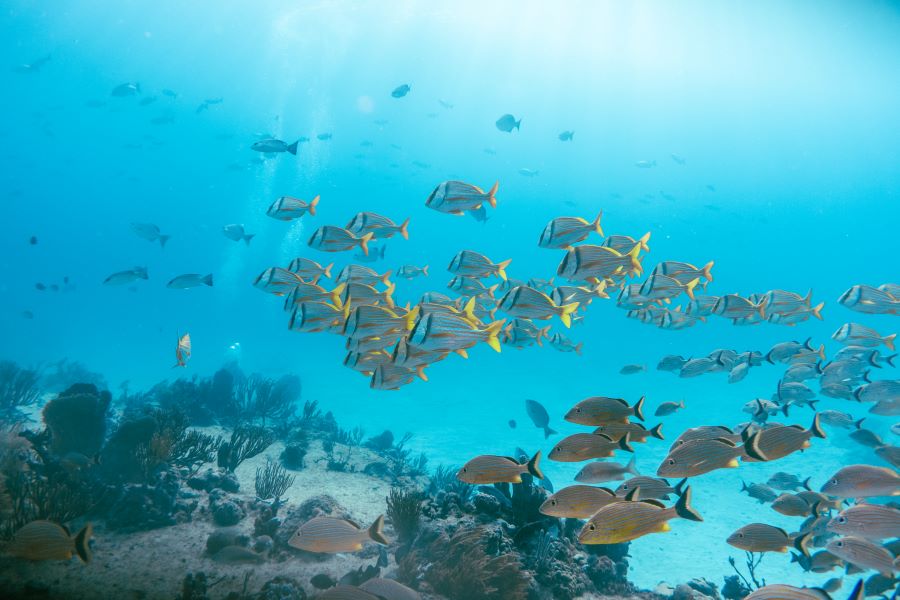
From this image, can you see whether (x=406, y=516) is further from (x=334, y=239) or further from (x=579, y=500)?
(x=334, y=239)

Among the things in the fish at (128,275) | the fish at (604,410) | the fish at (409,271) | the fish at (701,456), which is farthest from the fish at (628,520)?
the fish at (128,275)

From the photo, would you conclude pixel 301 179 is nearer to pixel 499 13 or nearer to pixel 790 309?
pixel 499 13

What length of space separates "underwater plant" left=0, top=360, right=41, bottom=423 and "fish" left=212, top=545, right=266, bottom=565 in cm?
1296

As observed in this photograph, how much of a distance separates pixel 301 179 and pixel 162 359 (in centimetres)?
5000

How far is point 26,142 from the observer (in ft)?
314

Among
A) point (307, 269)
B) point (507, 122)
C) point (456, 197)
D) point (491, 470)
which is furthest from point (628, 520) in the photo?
point (507, 122)

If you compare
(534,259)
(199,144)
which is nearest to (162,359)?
(199,144)

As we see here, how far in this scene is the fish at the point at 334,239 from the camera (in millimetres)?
6438

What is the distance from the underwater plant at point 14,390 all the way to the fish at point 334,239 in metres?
13.4

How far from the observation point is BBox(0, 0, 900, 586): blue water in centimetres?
3603

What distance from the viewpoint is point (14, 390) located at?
14.3m

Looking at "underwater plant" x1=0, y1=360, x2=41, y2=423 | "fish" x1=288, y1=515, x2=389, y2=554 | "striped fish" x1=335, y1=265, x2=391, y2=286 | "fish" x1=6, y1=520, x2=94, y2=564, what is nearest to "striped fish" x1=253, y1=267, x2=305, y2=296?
"striped fish" x1=335, y1=265, x2=391, y2=286

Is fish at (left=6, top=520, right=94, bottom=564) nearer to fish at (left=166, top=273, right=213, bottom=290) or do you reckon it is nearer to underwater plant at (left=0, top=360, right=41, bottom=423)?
fish at (left=166, top=273, right=213, bottom=290)

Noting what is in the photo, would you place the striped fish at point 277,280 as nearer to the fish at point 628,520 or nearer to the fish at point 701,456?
the fish at point 628,520
